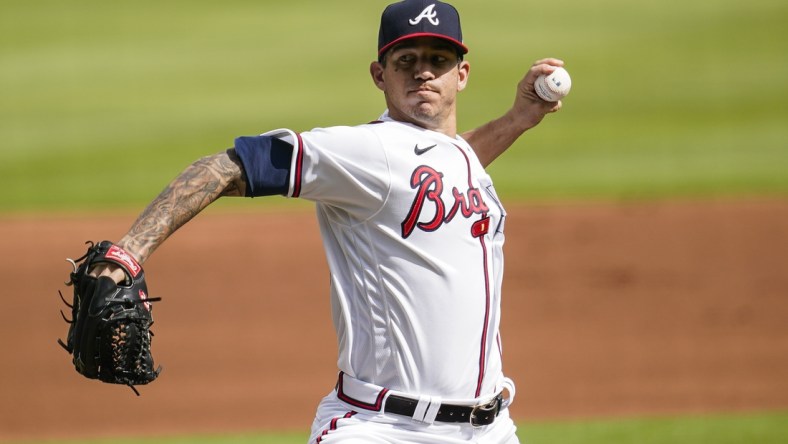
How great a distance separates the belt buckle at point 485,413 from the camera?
11.5 ft

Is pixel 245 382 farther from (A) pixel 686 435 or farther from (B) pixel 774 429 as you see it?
(B) pixel 774 429

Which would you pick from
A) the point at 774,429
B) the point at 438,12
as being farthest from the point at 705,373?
the point at 438,12

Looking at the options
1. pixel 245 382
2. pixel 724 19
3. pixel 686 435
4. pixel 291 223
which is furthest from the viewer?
pixel 724 19

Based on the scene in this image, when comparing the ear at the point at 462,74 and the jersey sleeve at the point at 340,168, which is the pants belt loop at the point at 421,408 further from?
the ear at the point at 462,74

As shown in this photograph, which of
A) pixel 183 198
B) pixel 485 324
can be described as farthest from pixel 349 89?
pixel 183 198

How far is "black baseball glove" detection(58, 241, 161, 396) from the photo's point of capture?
2770mm

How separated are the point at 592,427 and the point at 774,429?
117 cm

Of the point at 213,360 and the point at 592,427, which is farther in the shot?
Result: the point at 213,360

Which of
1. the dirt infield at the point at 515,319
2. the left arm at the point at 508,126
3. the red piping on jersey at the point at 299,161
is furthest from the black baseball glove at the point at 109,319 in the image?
the dirt infield at the point at 515,319

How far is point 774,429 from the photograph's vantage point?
Answer: 22.6 ft

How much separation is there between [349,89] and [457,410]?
13493 mm

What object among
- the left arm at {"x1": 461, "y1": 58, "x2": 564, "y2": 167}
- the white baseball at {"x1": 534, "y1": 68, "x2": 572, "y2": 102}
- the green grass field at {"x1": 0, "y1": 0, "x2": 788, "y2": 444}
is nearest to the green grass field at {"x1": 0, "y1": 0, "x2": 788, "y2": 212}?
the green grass field at {"x1": 0, "y1": 0, "x2": 788, "y2": 444}

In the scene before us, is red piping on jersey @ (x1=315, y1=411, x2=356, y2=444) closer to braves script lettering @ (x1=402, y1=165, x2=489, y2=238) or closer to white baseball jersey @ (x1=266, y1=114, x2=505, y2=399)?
white baseball jersey @ (x1=266, y1=114, x2=505, y2=399)

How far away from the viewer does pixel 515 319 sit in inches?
370
